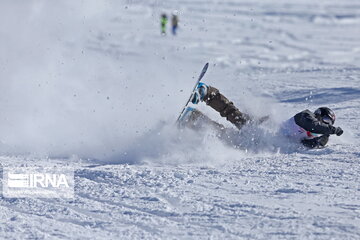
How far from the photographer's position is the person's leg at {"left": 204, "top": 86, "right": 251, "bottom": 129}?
6340 millimetres

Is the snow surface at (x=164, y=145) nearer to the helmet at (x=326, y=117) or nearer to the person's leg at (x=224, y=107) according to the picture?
the person's leg at (x=224, y=107)

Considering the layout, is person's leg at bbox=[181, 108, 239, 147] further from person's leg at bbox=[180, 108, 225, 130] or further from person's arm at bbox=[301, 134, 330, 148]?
person's arm at bbox=[301, 134, 330, 148]

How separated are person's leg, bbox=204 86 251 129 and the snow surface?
0.44 ft

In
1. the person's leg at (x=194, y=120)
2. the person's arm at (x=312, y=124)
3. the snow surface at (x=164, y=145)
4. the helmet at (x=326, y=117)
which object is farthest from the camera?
the person's leg at (x=194, y=120)

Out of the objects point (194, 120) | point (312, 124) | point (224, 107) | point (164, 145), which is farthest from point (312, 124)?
point (164, 145)

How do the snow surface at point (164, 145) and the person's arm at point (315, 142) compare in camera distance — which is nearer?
the snow surface at point (164, 145)

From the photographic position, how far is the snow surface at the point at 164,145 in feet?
14.3

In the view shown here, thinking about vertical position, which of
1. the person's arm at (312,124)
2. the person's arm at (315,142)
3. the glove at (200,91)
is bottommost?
the person's arm at (315,142)

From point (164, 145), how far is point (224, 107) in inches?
32.5

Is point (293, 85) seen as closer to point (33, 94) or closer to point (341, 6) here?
point (33, 94)

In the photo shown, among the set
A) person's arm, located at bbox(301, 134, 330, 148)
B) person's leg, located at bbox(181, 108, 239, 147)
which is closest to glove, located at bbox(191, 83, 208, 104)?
person's leg, located at bbox(181, 108, 239, 147)

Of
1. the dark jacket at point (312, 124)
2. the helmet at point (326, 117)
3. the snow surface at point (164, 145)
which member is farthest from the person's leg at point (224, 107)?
the helmet at point (326, 117)

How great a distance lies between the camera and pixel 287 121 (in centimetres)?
655

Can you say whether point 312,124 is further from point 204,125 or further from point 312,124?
point 204,125
